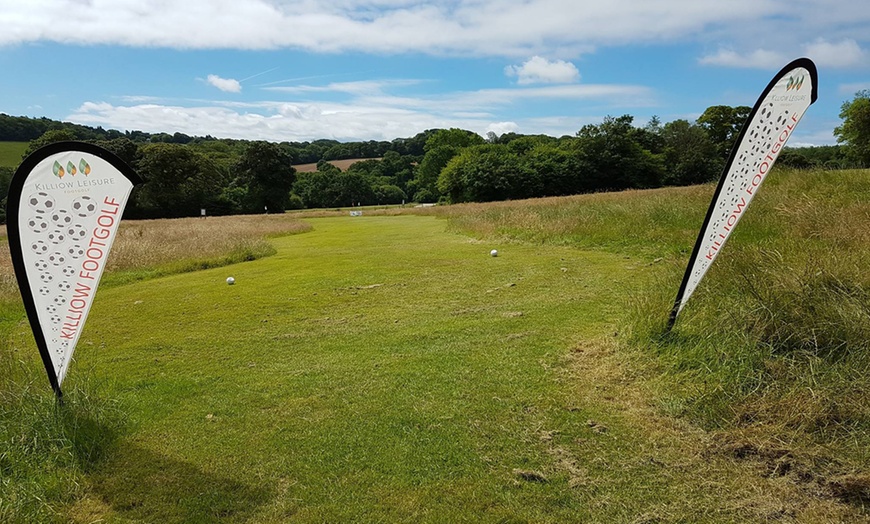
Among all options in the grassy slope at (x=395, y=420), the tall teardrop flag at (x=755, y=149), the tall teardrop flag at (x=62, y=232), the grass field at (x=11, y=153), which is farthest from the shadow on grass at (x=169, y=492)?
the grass field at (x=11, y=153)

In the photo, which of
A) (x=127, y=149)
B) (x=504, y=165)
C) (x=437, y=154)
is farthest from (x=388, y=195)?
(x=127, y=149)

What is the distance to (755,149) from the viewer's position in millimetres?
4512

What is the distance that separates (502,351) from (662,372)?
175 cm

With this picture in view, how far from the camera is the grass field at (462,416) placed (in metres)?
3.20

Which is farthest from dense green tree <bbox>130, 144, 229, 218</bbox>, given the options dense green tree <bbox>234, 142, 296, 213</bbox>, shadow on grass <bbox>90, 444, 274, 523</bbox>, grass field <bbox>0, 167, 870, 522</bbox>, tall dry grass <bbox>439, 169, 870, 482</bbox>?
tall dry grass <bbox>439, 169, 870, 482</bbox>

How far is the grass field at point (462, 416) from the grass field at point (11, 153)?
69.0 meters

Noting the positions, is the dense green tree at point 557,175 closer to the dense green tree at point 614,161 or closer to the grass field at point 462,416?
the dense green tree at point 614,161

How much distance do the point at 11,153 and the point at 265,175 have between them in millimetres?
35188

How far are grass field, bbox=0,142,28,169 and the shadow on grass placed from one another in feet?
235

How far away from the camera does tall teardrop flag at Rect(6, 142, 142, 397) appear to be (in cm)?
353

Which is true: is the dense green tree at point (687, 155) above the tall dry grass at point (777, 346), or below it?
above

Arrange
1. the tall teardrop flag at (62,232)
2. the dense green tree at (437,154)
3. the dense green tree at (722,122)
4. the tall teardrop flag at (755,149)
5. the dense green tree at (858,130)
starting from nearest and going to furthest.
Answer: the tall teardrop flag at (62,232)
the tall teardrop flag at (755,149)
the dense green tree at (858,130)
the dense green tree at (722,122)
the dense green tree at (437,154)

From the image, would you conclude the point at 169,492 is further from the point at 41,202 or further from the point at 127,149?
the point at 127,149

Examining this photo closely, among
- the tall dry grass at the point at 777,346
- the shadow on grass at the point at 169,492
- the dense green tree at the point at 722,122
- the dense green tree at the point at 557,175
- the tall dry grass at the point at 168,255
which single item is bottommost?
the tall dry grass at the point at 168,255
